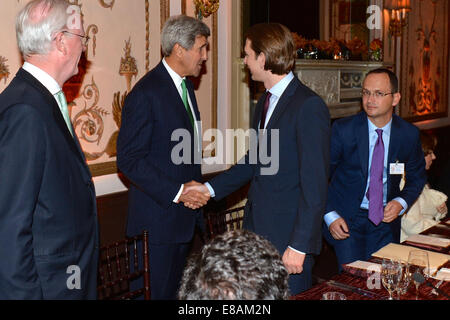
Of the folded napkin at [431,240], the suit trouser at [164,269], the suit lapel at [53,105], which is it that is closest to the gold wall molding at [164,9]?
the suit trouser at [164,269]

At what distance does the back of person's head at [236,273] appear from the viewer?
1.03 meters

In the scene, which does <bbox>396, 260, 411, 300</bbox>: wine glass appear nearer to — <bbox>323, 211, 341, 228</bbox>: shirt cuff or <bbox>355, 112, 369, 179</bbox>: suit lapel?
<bbox>323, 211, 341, 228</bbox>: shirt cuff

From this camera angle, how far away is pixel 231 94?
4438 mm

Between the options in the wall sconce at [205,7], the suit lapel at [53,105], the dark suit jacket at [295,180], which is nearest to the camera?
the suit lapel at [53,105]

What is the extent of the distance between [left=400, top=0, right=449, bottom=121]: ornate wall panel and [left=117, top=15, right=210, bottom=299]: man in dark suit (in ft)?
17.1

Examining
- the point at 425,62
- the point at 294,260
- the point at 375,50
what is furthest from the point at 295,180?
the point at 425,62

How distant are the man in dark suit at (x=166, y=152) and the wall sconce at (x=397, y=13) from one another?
4.69m

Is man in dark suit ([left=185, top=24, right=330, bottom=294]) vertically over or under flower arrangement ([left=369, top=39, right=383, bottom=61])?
under

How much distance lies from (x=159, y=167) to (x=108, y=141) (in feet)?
2.79

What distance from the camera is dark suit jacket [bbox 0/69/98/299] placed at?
1.55 metres

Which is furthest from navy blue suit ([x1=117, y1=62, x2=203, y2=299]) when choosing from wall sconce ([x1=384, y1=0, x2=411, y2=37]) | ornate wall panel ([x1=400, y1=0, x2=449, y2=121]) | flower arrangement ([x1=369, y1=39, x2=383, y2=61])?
ornate wall panel ([x1=400, y1=0, x2=449, y2=121])

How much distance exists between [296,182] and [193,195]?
0.67 m

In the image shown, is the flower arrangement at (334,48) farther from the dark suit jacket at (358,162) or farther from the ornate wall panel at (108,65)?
the dark suit jacket at (358,162)

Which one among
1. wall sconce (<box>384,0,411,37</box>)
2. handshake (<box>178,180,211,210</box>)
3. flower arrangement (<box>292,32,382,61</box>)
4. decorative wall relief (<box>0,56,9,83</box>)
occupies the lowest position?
handshake (<box>178,180,211,210</box>)
